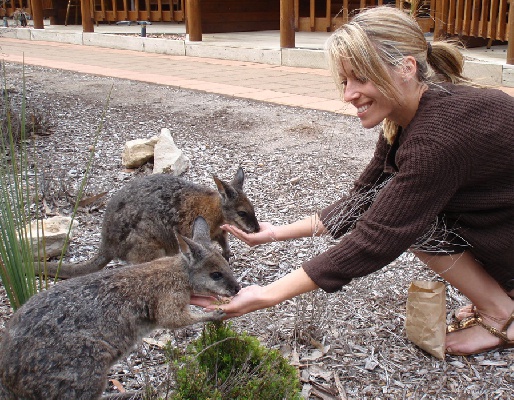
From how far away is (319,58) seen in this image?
10305 millimetres

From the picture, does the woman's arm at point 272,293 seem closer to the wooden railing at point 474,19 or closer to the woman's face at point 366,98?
the woman's face at point 366,98

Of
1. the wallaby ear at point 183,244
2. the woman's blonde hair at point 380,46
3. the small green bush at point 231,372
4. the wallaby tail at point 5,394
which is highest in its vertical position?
the woman's blonde hair at point 380,46

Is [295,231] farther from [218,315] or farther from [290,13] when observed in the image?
[290,13]

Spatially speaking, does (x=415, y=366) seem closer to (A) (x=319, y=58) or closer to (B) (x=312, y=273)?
(B) (x=312, y=273)

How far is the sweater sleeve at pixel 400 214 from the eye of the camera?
2549 mm

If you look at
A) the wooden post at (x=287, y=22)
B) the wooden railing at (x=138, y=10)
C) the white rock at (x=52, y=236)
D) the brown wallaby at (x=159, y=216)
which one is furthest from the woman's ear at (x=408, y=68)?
the wooden railing at (x=138, y=10)

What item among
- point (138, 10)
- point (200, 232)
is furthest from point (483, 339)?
point (138, 10)

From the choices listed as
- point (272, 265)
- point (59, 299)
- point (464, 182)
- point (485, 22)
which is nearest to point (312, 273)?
point (464, 182)

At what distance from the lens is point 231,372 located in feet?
8.14

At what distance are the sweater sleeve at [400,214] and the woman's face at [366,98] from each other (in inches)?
9.8

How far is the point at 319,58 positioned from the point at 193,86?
230 cm

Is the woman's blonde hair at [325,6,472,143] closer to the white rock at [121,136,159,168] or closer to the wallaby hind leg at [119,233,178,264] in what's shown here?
the wallaby hind leg at [119,233,178,264]

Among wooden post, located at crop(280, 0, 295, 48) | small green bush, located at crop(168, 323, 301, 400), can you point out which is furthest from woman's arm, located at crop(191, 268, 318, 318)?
wooden post, located at crop(280, 0, 295, 48)

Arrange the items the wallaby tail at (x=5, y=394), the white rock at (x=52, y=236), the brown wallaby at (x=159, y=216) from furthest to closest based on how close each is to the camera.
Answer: the white rock at (x=52, y=236) < the brown wallaby at (x=159, y=216) < the wallaby tail at (x=5, y=394)
